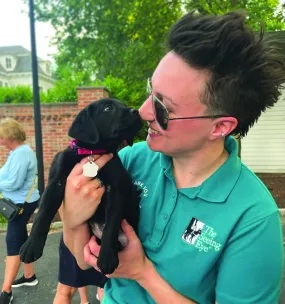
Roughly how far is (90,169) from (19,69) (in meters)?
67.4

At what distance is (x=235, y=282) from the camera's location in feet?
4.59

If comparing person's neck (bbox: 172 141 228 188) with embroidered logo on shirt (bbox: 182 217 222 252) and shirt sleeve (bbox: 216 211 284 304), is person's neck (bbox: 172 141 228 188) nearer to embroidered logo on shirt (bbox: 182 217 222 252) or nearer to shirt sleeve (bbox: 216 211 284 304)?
embroidered logo on shirt (bbox: 182 217 222 252)

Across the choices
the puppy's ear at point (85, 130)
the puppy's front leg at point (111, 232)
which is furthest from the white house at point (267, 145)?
the puppy's front leg at point (111, 232)

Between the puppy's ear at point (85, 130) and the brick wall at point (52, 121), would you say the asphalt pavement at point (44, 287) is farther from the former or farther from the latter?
the brick wall at point (52, 121)

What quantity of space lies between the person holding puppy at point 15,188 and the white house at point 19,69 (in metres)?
59.1

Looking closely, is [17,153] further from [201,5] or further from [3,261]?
[201,5]

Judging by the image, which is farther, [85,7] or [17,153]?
[85,7]

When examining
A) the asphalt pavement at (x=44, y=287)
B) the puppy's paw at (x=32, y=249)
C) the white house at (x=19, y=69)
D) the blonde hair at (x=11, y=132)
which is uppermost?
the puppy's paw at (x=32, y=249)

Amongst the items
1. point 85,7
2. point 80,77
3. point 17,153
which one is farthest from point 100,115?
point 85,7

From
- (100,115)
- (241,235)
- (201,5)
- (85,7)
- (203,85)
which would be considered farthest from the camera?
(85,7)

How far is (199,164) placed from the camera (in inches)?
64.6

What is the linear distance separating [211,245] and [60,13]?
48.4ft

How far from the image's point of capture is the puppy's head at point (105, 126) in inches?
78.0

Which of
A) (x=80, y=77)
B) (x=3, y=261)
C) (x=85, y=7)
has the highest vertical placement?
(x=85, y=7)
